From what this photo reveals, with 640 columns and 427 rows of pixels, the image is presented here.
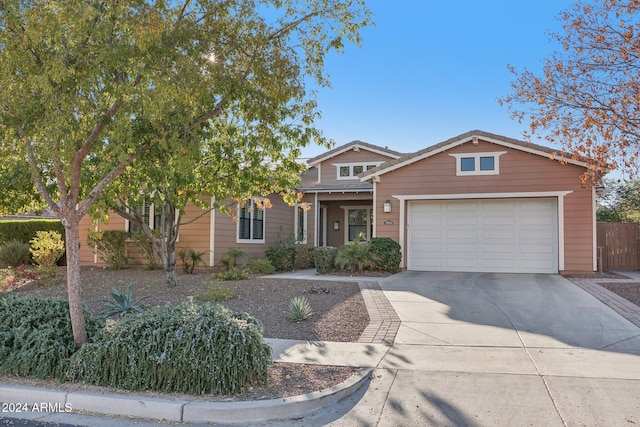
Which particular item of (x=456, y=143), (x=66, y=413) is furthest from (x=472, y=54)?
(x=66, y=413)

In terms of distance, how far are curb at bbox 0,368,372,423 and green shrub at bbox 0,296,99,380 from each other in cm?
34

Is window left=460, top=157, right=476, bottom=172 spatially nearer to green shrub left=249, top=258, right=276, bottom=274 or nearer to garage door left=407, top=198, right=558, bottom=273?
garage door left=407, top=198, right=558, bottom=273

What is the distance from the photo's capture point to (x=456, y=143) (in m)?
14.9

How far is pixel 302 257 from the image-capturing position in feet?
57.8

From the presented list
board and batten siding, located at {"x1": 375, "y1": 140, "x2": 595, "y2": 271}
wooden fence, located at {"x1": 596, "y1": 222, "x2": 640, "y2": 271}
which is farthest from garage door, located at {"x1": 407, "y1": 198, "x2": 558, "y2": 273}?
wooden fence, located at {"x1": 596, "y1": 222, "x2": 640, "y2": 271}

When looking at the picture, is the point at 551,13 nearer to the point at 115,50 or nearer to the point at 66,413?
the point at 115,50

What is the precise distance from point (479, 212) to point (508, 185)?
47.3 inches

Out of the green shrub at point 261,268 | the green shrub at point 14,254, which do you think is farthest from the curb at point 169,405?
the green shrub at point 14,254

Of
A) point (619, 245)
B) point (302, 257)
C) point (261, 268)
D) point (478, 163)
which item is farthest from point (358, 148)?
point (619, 245)

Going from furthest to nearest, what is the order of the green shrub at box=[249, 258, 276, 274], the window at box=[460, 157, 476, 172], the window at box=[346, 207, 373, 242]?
the window at box=[346, 207, 373, 242] < the green shrub at box=[249, 258, 276, 274] < the window at box=[460, 157, 476, 172]

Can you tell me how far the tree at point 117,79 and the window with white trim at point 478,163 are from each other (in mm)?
9412

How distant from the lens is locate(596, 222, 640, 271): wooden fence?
53.3 ft

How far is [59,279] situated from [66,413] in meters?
10.3

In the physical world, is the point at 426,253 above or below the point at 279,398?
above
